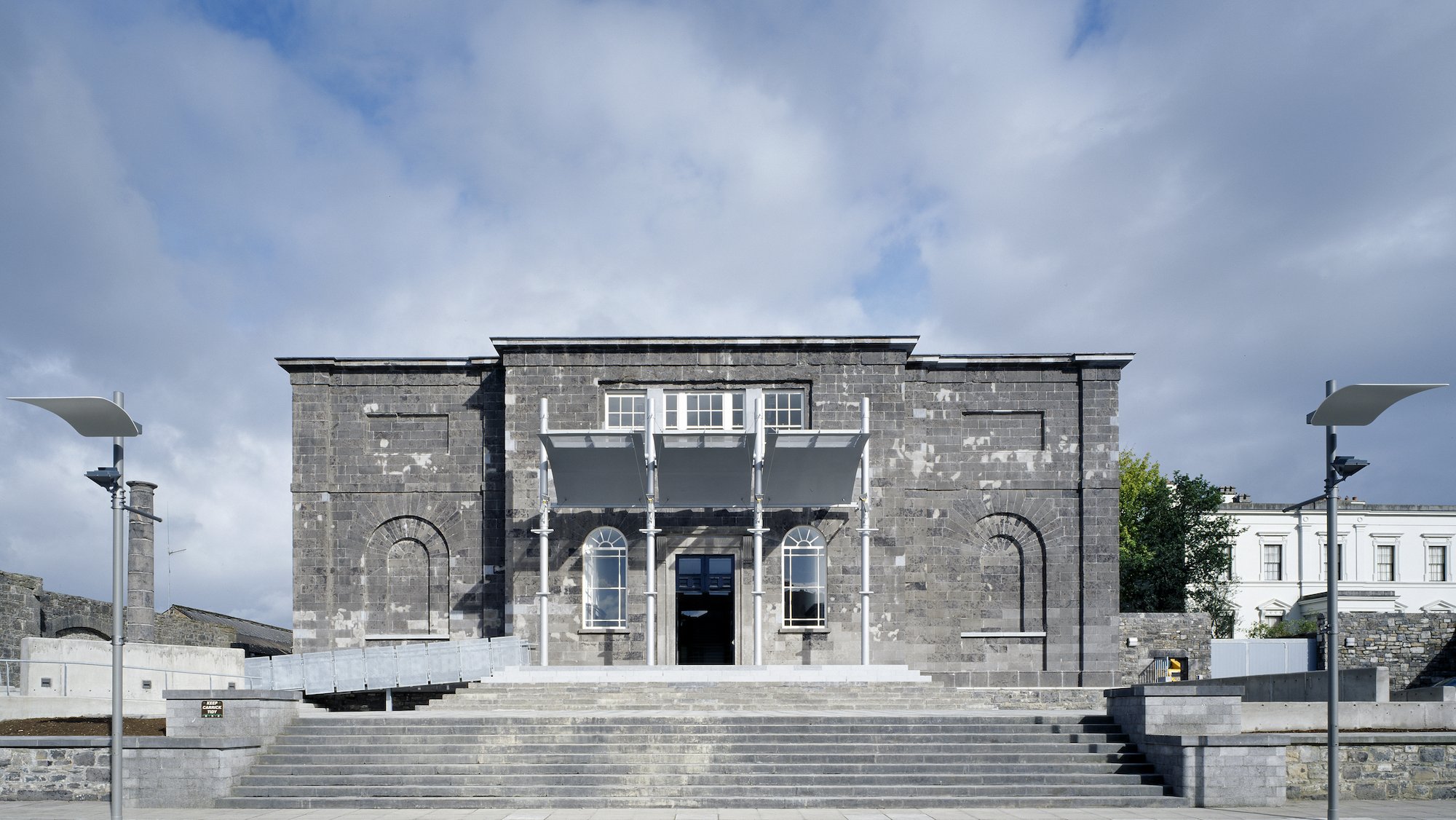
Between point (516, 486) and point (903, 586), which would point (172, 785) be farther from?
point (903, 586)

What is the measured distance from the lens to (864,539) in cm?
2459

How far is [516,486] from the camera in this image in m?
26.1

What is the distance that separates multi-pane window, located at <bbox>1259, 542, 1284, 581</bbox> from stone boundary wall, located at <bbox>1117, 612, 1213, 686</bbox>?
85.7ft

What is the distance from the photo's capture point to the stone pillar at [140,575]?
25922mm

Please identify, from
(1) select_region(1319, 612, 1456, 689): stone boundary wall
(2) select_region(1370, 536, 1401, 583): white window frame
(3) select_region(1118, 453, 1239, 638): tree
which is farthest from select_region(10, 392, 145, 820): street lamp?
(2) select_region(1370, 536, 1401, 583): white window frame

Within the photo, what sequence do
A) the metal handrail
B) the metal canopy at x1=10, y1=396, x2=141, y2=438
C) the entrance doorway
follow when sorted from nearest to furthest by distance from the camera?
1. the metal canopy at x1=10, y1=396, x2=141, y2=438
2. the metal handrail
3. the entrance doorway

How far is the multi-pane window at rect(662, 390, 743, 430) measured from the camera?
26328 mm

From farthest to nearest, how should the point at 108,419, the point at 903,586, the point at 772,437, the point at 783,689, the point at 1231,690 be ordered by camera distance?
the point at 903,586
the point at 772,437
the point at 783,689
the point at 1231,690
the point at 108,419

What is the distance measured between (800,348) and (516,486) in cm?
740

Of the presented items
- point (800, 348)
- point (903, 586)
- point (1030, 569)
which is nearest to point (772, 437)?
point (800, 348)

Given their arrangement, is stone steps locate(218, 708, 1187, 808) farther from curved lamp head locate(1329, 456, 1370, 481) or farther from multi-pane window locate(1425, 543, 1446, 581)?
multi-pane window locate(1425, 543, 1446, 581)

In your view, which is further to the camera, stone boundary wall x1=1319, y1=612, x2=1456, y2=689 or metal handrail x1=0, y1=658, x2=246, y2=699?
stone boundary wall x1=1319, y1=612, x2=1456, y2=689

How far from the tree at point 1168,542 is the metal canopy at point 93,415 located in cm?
3906

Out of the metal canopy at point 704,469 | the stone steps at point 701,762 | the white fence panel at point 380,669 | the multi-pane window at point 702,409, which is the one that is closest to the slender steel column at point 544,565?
the metal canopy at point 704,469
